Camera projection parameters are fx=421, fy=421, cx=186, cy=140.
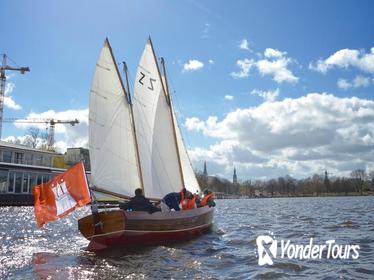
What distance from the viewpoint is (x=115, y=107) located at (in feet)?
80.4

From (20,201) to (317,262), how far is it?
52.9m

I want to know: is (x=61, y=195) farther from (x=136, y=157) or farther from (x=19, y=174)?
(x=19, y=174)

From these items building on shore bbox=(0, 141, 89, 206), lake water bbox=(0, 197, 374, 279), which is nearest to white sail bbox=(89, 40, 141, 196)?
lake water bbox=(0, 197, 374, 279)

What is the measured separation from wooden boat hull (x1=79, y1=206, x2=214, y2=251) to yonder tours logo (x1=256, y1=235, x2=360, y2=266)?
4.44 metres

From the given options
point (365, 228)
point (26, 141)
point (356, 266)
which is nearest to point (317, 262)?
point (356, 266)

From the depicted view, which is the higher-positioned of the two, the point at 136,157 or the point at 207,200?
the point at 136,157

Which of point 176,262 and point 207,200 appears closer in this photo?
point 176,262

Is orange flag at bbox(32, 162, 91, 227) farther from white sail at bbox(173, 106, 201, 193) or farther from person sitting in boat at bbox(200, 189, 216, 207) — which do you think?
white sail at bbox(173, 106, 201, 193)

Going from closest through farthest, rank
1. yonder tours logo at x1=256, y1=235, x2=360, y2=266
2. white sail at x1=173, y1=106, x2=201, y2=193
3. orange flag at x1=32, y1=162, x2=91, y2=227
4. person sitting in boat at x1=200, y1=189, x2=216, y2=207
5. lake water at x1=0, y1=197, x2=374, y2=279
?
lake water at x1=0, y1=197, x2=374, y2=279 → yonder tours logo at x1=256, y1=235, x2=360, y2=266 → orange flag at x1=32, y1=162, x2=91, y2=227 → person sitting in boat at x1=200, y1=189, x2=216, y2=207 → white sail at x1=173, y1=106, x2=201, y2=193

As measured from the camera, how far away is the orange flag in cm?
1695

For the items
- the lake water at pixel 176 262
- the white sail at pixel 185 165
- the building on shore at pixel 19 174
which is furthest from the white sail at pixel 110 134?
the building on shore at pixel 19 174

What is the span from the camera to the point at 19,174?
61.0 metres

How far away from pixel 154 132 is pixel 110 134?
4442mm

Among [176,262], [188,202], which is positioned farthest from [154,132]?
[176,262]
